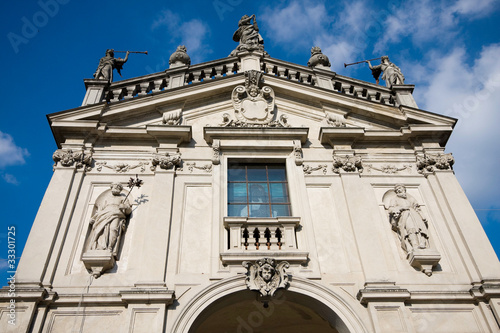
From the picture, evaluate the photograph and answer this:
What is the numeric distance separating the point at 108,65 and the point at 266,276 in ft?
28.7

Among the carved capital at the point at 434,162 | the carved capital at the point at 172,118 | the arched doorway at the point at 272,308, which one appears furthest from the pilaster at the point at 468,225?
the carved capital at the point at 172,118

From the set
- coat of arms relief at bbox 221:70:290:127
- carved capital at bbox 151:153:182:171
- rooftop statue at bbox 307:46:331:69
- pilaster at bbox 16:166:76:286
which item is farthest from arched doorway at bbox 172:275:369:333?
rooftop statue at bbox 307:46:331:69

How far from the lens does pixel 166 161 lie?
11.3m

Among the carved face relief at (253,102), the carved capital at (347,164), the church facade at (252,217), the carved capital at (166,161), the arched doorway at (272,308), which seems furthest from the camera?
the carved face relief at (253,102)

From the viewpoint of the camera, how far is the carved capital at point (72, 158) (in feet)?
36.2

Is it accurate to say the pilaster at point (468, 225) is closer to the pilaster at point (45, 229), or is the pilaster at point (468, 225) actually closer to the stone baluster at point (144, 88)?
the stone baluster at point (144, 88)

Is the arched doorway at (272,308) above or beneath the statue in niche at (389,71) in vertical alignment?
beneath

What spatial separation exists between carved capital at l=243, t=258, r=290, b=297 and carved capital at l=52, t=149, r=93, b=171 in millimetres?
5019

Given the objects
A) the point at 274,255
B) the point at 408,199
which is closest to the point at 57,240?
the point at 274,255

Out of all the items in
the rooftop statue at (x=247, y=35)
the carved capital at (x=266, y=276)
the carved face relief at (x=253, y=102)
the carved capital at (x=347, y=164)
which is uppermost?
the rooftop statue at (x=247, y=35)

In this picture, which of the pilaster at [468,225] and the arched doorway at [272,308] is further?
the pilaster at [468,225]

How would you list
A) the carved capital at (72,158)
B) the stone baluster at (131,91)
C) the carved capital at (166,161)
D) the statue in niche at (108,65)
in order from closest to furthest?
the carved capital at (72,158)
the carved capital at (166,161)
the stone baluster at (131,91)
the statue in niche at (108,65)

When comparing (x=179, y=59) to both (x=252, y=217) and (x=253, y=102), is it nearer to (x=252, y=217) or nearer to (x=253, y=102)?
(x=253, y=102)

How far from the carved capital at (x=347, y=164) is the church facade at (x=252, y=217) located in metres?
0.05
